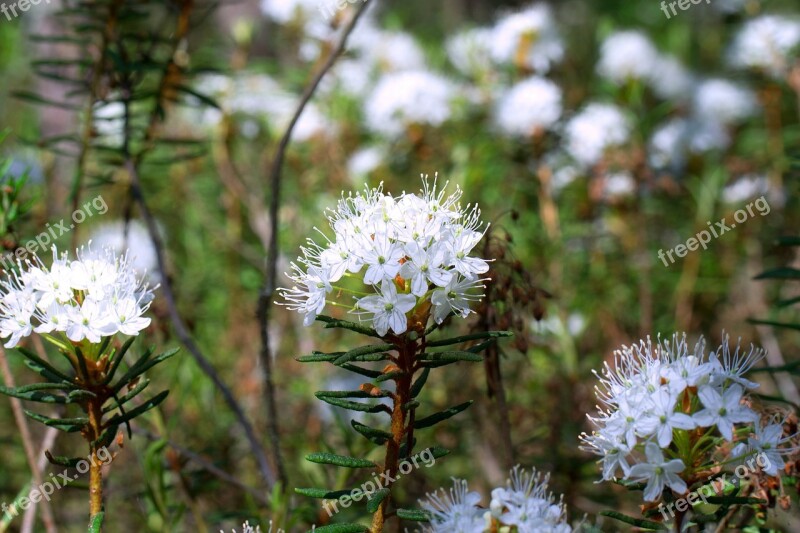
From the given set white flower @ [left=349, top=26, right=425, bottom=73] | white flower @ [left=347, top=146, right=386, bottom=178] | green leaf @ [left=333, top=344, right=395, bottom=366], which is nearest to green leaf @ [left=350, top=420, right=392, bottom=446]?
green leaf @ [left=333, top=344, right=395, bottom=366]

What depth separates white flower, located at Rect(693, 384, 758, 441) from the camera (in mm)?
1243

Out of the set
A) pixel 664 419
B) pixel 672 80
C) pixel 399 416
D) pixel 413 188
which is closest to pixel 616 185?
pixel 413 188

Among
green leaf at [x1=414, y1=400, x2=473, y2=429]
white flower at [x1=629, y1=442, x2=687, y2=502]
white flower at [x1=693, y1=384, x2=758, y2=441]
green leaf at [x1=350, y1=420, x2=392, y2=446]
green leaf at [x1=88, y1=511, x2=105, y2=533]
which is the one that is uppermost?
green leaf at [x1=414, y1=400, x2=473, y2=429]

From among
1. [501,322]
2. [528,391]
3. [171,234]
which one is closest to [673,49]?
[528,391]

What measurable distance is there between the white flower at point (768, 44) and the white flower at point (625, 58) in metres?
0.46

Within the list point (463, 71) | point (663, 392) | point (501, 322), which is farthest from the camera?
point (463, 71)

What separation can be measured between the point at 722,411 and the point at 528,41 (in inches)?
100

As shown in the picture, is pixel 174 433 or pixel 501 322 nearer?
pixel 501 322

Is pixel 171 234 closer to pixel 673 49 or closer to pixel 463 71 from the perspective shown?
pixel 463 71

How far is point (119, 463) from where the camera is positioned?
2.98 m

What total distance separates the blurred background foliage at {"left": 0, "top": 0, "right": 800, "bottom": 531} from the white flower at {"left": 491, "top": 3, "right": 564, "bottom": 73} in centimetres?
5

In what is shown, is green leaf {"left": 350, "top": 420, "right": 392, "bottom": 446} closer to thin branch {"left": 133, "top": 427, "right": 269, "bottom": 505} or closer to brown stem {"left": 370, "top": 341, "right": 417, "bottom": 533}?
brown stem {"left": 370, "top": 341, "right": 417, "bottom": 533}

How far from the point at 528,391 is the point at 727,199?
150 cm

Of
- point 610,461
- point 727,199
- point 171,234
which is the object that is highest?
point 171,234
